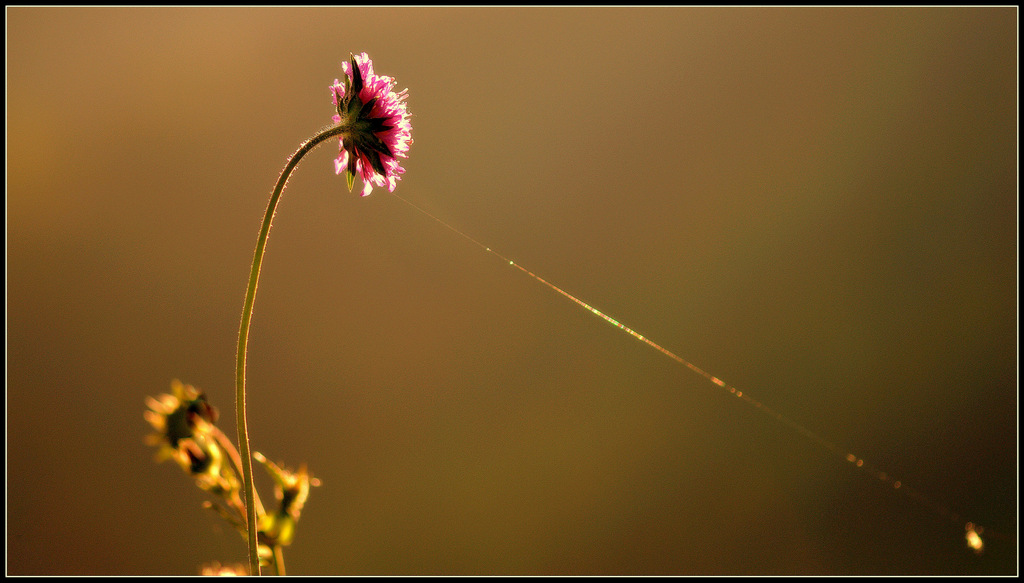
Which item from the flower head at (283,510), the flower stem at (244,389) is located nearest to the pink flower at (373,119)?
the flower stem at (244,389)

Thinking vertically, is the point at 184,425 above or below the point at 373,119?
below

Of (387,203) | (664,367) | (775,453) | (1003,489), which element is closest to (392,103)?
(387,203)

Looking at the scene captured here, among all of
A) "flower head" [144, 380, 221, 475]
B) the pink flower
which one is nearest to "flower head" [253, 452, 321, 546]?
"flower head" [144, 380, 221, 475]

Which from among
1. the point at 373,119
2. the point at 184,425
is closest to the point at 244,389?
the point at 184,425

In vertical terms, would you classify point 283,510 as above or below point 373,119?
below

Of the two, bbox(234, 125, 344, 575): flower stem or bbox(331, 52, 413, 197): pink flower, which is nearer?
bbox(234, 125, 344, 575): flower stem

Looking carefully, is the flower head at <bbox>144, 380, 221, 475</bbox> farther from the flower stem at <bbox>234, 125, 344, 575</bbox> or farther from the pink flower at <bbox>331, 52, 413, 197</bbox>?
the pink flower at <bbox>331, 52, 413, 197</bbox>

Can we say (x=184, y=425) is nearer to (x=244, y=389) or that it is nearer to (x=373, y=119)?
(x=244, y=389)

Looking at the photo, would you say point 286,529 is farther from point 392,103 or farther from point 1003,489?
point 1003,489
